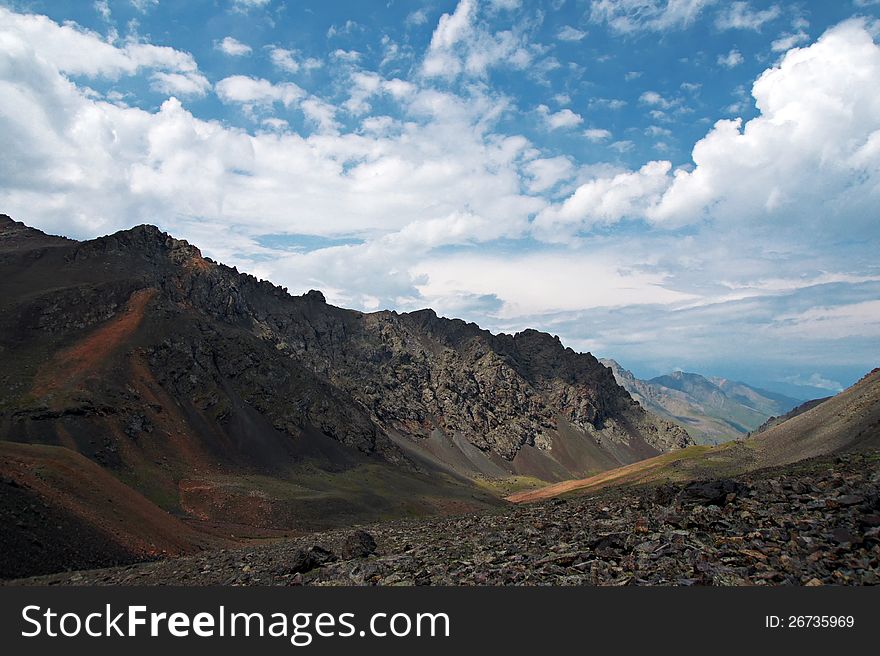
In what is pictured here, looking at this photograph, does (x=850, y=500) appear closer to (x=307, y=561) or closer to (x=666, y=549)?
(x=666, y=549)

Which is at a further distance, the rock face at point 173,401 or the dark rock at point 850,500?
the rock face at point 173,401

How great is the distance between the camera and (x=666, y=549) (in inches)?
682

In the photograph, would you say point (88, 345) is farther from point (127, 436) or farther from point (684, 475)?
point (684, 475)

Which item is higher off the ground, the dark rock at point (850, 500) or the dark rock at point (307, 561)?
the dark rock at point (850, 500)

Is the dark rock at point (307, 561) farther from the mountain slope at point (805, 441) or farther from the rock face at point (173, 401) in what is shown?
the rock face at point (173, 401)

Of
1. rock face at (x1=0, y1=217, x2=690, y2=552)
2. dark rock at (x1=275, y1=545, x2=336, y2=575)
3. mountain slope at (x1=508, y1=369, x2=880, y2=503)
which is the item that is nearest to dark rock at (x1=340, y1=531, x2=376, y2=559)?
dark rock at (x1=275, y1=545, x2=336, y2=575)

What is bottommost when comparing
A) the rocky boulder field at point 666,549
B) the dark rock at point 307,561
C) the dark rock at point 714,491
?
the dark rock at point 307,561

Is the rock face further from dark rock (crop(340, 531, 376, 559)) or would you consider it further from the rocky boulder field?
the rocky boulder field

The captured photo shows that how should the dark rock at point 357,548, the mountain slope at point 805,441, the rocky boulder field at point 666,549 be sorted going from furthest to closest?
the mountain slope at point 805,441 < the dark rock at point 357,548 < the rocky boulder field at point 666,549

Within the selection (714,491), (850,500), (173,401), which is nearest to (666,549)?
(714,491)

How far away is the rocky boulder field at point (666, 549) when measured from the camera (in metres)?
15.5

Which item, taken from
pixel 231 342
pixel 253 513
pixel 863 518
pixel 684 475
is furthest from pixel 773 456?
pixel 231 342

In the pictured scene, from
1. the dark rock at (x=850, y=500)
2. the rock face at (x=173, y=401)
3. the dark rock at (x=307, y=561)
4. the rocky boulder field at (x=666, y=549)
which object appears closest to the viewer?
the rocky boulder field at (x=666, y=549)

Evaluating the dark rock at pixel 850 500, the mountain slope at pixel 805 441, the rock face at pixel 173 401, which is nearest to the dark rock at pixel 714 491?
the dark rock at pixel 850 500
